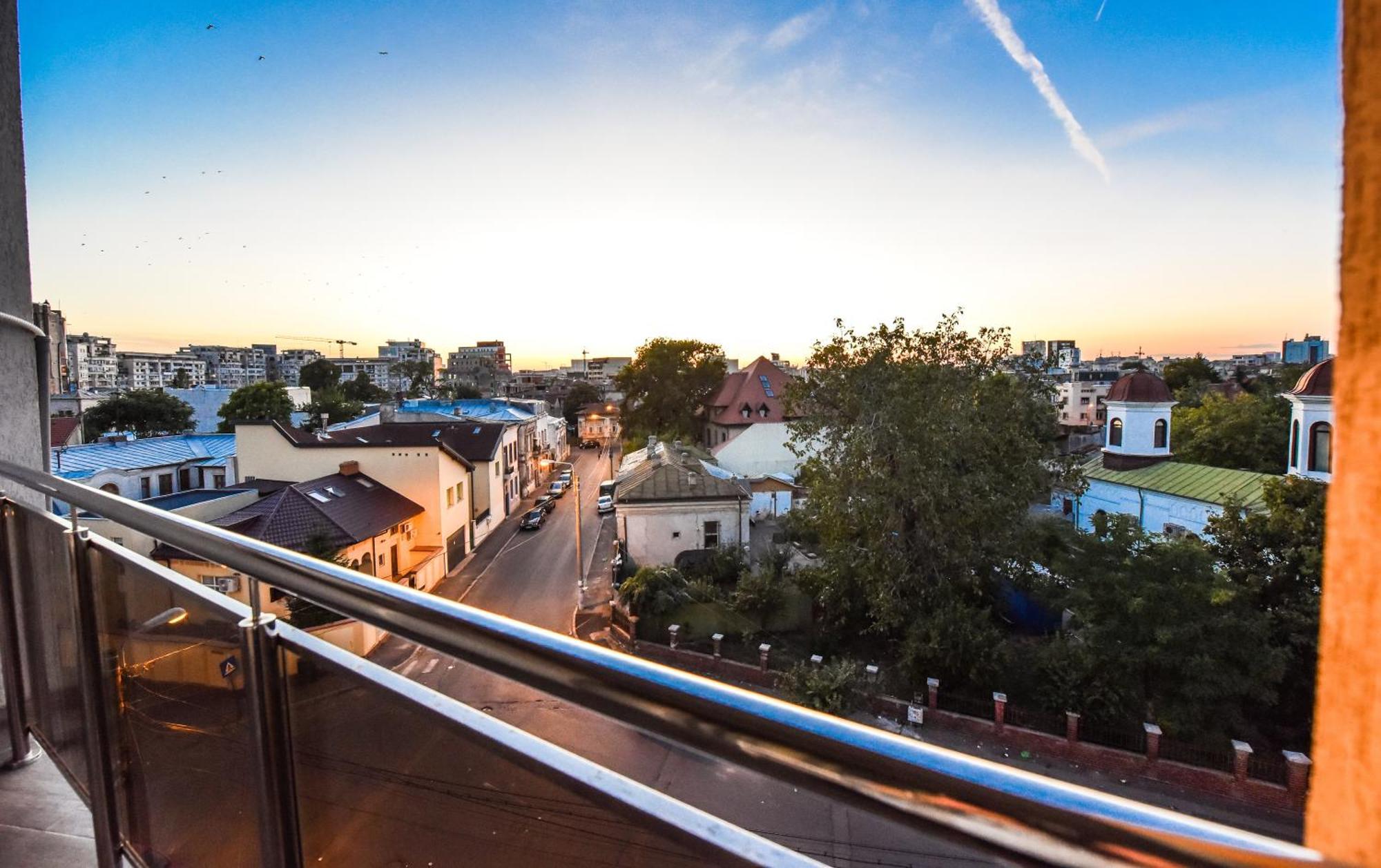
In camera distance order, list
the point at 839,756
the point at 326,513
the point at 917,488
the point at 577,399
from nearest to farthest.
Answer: the point at 839,756 → the point at 917,488 → the point at 326,513 → the point at 577,399

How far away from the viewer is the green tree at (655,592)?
11883mm

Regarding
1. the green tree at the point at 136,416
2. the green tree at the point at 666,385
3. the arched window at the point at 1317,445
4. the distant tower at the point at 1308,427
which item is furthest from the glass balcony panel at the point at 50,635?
the green tree at the point at 136,416

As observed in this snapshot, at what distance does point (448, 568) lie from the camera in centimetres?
1633

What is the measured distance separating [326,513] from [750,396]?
20.7 metres

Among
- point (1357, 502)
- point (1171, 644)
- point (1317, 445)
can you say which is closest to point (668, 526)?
point (1171, 644)

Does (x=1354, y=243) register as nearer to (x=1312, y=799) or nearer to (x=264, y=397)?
(x=1312, y=799)

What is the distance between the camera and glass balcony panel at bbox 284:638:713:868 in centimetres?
83

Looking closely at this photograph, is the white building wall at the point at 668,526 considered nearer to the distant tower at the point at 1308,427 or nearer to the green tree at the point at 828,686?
the green tree at the point at 828,686

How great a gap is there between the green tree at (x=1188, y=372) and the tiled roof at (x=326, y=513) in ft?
134

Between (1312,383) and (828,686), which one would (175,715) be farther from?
(1312,383)

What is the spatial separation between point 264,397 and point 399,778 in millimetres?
38399

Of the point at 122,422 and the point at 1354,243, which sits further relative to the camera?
the point at 122,422

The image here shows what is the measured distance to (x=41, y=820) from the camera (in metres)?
Result: 1.83

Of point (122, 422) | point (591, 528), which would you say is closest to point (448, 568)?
point (591, 528)
